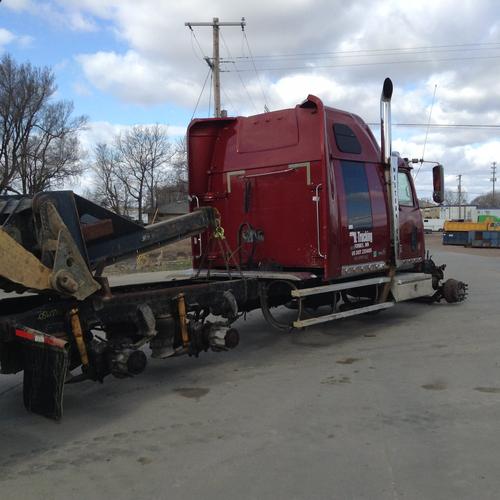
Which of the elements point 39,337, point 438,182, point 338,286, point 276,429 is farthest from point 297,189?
point 39,337

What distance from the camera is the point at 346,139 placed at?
7.61 metres

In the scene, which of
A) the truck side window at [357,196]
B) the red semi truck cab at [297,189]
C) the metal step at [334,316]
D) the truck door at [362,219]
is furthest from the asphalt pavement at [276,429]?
the truck side window at [357,196]

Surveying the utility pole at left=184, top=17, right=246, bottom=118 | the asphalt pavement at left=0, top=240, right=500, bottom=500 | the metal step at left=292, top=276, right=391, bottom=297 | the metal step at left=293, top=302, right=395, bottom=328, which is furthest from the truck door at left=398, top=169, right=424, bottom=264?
the utility pole at left=184, top=17, right=246, bottom=118

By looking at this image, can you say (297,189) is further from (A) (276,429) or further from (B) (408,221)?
(A) (276,429)

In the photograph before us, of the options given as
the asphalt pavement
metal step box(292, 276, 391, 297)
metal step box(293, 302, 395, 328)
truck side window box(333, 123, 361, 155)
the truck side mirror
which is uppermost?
truck side window box(333, 123, 361, 155)

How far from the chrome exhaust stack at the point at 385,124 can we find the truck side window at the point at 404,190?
0.76 m

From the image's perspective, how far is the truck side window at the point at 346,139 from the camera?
744 centimetres

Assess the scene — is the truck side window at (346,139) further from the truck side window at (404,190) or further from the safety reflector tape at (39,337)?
the safety reflector tape at (39,337)

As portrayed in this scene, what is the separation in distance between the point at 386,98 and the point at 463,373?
4424 millimetres

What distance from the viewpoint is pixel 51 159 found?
55219mm

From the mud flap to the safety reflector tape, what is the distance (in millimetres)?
40

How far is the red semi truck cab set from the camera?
7215mm

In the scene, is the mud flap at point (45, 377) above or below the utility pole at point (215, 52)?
below

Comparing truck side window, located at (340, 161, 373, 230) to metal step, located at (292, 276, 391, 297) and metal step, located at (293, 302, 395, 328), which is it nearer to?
metal step, located at (292, 276, 391, 297)
